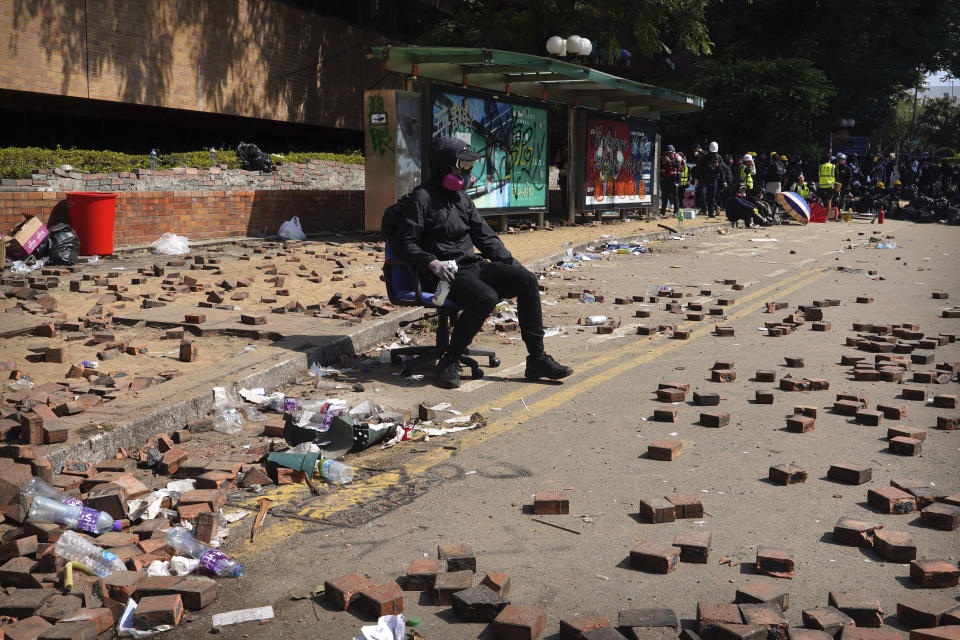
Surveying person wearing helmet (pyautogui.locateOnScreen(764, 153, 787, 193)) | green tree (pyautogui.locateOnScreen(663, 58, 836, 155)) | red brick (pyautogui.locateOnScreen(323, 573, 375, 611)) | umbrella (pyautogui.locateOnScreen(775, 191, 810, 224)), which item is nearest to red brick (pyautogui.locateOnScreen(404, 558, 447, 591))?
red brick (pyautogui.locateOnScreen(323, 573, 375, 611))

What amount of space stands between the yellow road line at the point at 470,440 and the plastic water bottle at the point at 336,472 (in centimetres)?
7

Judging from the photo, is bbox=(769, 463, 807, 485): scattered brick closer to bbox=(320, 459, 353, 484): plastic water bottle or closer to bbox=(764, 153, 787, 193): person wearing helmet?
bbox=(320, 459, 353, 484): plastic water bottle

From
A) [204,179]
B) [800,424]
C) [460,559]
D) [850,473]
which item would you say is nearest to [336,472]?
[460,559]

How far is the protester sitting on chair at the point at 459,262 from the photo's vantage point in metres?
6.63

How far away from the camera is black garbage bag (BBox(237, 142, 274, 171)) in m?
17.2

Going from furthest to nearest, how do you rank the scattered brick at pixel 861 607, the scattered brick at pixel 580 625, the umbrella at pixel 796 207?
the umbrella at pixel 796 207, the scattered brick at pixel 861 607, the scattered brick at pixel 580 625

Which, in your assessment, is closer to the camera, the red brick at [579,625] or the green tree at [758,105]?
the red brick at [579,625]

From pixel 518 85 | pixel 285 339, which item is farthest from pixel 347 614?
pixel 518 85

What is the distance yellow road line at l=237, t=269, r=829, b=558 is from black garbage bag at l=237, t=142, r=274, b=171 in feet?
35.0

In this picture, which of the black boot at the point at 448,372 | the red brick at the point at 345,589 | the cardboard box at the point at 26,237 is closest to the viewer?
the red brick at the point at 345,589

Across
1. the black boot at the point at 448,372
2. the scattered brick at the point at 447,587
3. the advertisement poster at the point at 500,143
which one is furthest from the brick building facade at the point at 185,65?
the scattered brick at the point at 447,587

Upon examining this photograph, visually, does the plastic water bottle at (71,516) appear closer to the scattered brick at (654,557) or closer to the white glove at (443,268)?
the scattered brick at (654,557)

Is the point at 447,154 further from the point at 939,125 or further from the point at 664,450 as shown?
the point at 939,125

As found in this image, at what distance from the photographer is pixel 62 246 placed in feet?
38.9
